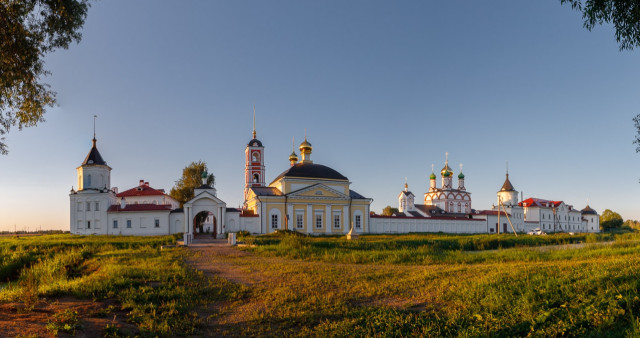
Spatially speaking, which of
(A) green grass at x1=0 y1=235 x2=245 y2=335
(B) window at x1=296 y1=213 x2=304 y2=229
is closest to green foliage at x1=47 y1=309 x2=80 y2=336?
(A) green grass at x1=0 y1=235 x2=245 y2=335

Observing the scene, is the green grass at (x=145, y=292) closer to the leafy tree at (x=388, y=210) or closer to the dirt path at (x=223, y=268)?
the dirt path at (x=223, y=268)

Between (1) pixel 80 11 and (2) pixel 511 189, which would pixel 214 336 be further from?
(2) pixel 511 189

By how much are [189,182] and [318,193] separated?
17319 mm

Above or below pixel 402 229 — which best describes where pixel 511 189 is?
above

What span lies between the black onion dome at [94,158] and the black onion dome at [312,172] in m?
18.2

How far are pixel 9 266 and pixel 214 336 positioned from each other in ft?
47.3

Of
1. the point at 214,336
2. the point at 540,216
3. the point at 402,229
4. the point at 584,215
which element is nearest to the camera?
the point at 214,336

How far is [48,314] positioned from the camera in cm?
707

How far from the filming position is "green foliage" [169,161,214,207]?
162 ft

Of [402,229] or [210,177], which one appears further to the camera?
[210,177]

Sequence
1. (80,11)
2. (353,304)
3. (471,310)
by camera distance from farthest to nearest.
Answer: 1. (80,11)
2. (353,304)
3. (471,310)

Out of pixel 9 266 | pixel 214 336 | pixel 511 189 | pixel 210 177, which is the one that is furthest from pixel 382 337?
pixel 511 189

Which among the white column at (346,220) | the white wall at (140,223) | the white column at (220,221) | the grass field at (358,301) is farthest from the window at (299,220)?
the grass field at (358,301)

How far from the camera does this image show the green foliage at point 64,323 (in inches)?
233
